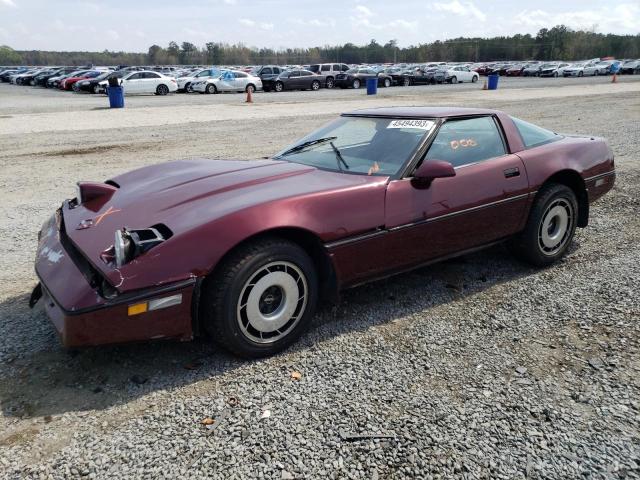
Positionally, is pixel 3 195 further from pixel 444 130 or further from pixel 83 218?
pixel 444 130

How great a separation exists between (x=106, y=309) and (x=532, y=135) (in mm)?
3727

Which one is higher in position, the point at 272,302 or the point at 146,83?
the point at 146,83

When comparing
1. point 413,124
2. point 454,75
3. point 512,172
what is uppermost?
point 454,75

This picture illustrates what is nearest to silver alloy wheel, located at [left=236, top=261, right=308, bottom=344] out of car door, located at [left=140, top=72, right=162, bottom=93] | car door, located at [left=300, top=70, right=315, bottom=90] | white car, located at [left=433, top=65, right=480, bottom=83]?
car door, located at [left=140, top=72, right=162, bottom=93]

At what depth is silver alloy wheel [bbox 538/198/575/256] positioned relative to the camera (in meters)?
4.46

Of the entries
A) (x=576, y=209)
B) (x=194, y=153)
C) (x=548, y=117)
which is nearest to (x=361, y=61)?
(x=548, y=117)

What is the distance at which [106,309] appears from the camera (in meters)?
2.65

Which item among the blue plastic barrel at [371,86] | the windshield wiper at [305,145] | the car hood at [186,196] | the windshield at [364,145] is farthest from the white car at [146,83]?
the car hood at [186,196]

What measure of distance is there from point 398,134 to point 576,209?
6.17 feet

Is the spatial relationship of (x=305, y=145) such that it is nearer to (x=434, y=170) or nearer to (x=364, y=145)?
(x=364, y=145)

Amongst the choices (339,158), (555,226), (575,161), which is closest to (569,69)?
(575,161)

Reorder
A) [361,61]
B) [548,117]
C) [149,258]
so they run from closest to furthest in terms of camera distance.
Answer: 1. [149,258]
2. [548,117]
3. [361,61]

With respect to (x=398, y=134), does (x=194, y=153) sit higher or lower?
lower

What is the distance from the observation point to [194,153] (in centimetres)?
1016
